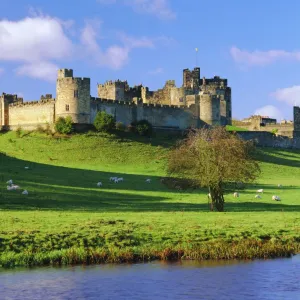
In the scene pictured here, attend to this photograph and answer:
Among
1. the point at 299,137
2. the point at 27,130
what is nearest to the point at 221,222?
the point at 27,130

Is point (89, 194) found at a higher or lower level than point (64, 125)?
lower

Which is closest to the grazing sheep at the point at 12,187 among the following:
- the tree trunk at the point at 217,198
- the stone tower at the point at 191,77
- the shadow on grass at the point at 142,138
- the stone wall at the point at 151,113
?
the tree trunk at the point at 217,198

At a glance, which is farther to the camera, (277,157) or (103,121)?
(277,157)

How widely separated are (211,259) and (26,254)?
248 inches

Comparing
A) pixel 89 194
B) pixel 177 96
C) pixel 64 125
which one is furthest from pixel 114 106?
pixel 89 194

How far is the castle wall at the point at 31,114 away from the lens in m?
94.7

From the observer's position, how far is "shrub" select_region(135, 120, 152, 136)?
9531 centimetres

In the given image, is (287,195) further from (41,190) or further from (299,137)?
(299,137)

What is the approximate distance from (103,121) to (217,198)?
47731 millimetres

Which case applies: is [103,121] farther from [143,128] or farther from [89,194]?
[89,194]

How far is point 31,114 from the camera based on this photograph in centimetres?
9700

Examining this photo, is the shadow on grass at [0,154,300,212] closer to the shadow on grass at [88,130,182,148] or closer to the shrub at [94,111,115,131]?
the shrub at [94,111,115,131]

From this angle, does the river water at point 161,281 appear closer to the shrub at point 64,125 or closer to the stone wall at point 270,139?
the shrub at point 64,125

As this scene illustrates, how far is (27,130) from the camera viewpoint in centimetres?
9531
